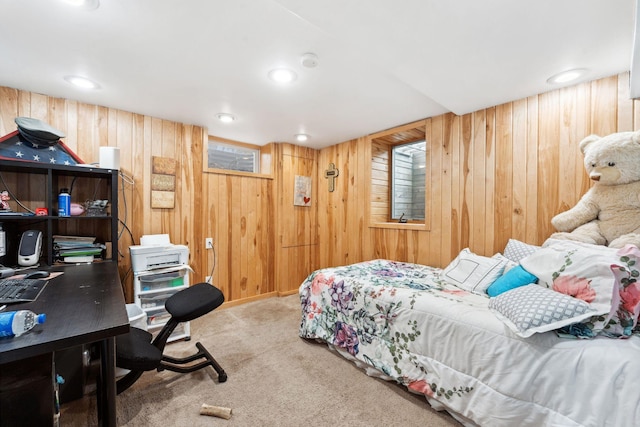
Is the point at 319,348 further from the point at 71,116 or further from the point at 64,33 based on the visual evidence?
the point at 71,116

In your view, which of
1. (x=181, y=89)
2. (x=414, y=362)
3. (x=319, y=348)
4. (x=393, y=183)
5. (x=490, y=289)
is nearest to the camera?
(x=414, y=362)

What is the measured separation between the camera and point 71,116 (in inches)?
94.7

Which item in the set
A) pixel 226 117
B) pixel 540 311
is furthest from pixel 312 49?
pixel 540 311

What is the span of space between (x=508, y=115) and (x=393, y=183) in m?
1.46

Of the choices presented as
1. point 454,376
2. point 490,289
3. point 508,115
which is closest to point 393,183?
point 508,115

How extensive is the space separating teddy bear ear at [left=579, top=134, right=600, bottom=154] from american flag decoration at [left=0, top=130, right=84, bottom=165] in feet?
12.5

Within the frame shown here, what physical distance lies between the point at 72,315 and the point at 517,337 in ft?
6.53

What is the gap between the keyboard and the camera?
49.0 inches

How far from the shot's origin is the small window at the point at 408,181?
10.6 ft

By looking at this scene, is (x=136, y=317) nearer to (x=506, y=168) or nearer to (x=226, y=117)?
(x=226, y=117)

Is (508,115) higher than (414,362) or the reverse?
higher

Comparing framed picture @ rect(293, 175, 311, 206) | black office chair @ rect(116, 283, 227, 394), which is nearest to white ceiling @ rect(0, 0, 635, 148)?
framed picture @ rect(293, 175, 311, 206)

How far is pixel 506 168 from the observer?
2.34 m

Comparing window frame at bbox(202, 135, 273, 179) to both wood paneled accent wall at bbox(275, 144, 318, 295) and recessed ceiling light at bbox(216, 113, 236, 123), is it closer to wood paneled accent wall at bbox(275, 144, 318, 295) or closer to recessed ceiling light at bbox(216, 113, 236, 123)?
wood paneled accent wall at bbox(275, 144, 318, 295)
